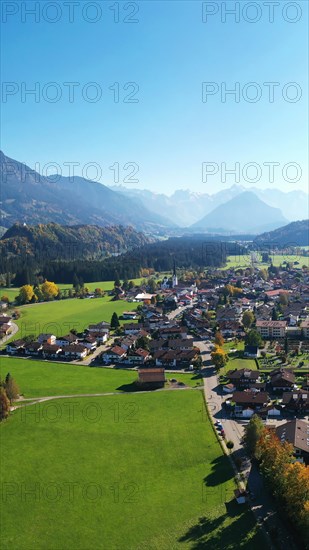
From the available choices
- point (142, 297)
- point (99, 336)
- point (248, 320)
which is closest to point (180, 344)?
point (99, 336)

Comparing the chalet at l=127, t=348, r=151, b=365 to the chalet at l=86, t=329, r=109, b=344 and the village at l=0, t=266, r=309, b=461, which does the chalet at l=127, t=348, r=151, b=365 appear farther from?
the chalet at l=86, t=329, r=109, b=344

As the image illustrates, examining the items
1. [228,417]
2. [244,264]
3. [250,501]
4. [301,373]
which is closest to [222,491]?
[250,501]

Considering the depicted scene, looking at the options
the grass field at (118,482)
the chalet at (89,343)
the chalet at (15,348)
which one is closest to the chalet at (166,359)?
the chalet at (89,343)

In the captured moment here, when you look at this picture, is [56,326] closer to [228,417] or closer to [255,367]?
[255,367]

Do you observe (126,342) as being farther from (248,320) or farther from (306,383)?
Result: (306,383)

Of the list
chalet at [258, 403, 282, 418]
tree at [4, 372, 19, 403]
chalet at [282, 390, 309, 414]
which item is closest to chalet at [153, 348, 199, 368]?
chalet at [258, 403, 282, 418]

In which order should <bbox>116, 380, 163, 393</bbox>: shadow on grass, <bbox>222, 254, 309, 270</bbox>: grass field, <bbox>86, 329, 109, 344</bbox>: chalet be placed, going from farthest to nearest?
1. <bbox>222, 254, 309, 270</bbox>: grass field
2. <bbox>86, 329, 109, 344</bbox>: chalet
3. <bbox>116, 380, 163, 393</bbox>: shadow on grass
